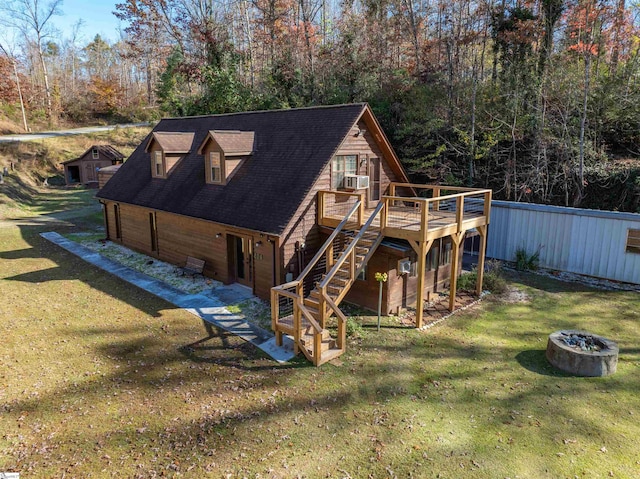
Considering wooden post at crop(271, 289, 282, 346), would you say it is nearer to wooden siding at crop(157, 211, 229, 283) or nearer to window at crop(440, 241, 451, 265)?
wooden siding at crop(157, 211, 229, 283)

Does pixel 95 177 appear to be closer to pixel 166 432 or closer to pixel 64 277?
pixel 64 277

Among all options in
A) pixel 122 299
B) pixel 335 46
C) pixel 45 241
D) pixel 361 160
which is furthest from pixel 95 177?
pixel 361 160

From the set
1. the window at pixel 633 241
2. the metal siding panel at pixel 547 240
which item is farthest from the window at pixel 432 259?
the window at pixel 633 241

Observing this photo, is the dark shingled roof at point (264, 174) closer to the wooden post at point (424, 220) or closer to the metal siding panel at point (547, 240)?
the wooden post at point (424, 220)

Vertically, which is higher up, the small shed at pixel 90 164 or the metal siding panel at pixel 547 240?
the small shed at pixel 90 164

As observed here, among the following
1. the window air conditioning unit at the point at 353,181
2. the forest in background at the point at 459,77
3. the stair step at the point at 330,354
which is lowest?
the stair step at the point at 330,354

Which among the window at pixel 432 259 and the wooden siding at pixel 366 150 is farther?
the wooden siding at pixel 366 150
